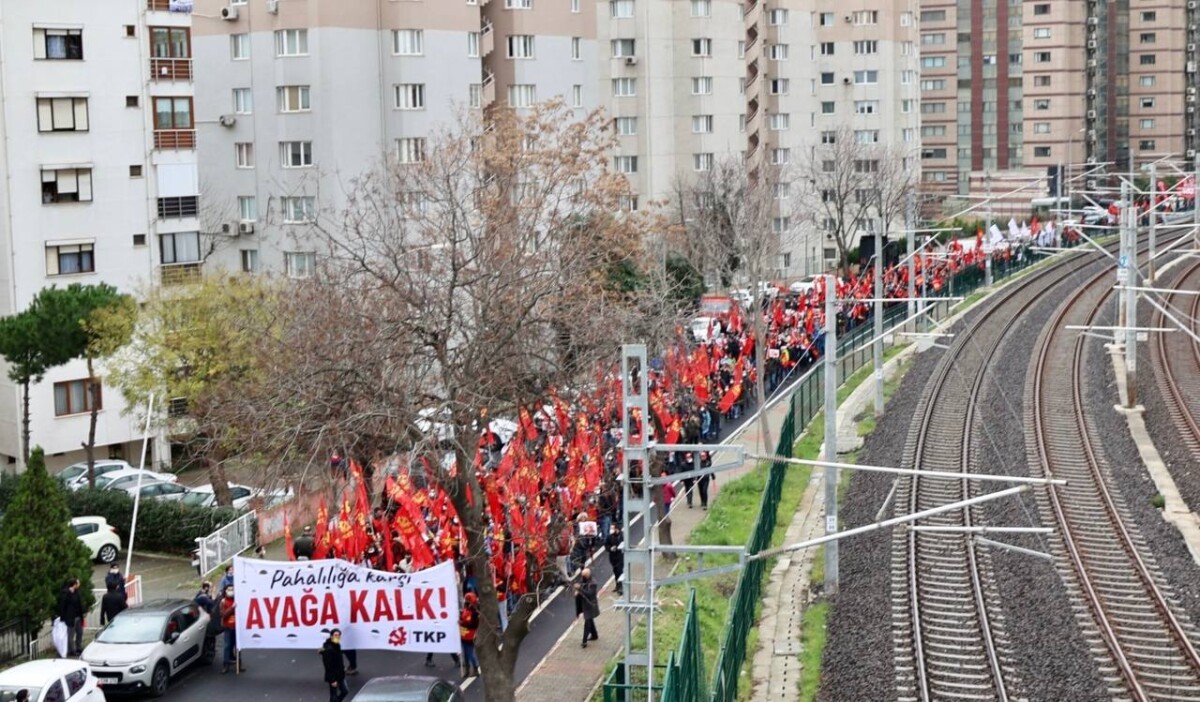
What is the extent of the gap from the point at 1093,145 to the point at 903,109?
109ft

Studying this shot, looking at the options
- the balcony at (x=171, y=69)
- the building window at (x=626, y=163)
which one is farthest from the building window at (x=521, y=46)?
the balcony at (x=171, y=69)

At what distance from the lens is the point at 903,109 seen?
8888 centimetres

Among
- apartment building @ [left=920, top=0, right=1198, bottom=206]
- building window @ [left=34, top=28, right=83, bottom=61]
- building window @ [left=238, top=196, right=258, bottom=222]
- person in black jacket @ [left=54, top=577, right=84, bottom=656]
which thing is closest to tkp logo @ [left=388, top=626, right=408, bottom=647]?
person in black jacket @ [left=54, top=577, right=84, bottom=656]

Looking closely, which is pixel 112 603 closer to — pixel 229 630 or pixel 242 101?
pixel 229 630

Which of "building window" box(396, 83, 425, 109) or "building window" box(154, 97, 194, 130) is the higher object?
"building window" box(396, 83, 425, 109)

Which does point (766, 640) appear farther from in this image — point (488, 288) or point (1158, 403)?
point (1158, 403)

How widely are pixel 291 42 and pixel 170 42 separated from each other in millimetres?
5670

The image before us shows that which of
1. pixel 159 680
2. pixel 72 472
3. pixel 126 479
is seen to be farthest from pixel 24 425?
pixel 159 680

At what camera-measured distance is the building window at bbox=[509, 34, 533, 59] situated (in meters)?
60.9

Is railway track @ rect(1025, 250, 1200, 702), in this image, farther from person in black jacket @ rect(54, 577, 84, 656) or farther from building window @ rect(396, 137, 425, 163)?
building window @ rect(396, 137, 425, 163)

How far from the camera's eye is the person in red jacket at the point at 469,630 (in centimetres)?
2627

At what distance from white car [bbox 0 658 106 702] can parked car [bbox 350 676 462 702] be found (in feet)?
13.5

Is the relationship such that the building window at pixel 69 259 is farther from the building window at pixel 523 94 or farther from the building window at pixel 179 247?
the building window at pixel 523 94

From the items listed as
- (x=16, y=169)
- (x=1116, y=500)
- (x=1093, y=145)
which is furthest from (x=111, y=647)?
(x=1093, y=145)
